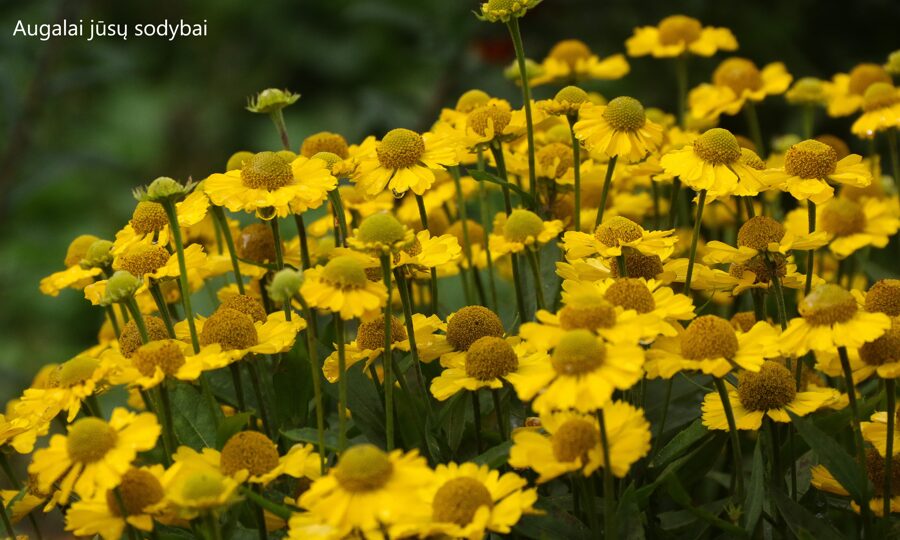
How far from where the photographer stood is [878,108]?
1287 mm

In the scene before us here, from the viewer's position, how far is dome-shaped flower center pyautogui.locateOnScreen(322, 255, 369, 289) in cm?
79

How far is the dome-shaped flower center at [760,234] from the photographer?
0.91 m

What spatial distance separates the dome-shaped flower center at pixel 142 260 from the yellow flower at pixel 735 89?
0.68 meters

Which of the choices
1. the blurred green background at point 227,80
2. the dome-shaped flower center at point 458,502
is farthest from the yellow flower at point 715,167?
the blurred green background at point 227,80

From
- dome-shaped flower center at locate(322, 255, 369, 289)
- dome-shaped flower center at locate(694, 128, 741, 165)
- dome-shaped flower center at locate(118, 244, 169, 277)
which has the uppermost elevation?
dome-shaped flower center at locate(694, 128, 741, 165)

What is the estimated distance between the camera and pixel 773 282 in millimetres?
912

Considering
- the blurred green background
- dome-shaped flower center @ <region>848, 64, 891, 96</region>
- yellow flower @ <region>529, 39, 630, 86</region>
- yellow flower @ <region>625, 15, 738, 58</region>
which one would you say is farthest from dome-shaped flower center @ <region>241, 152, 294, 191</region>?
the blurred green background

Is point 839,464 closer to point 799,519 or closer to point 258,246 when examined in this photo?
point 799,519

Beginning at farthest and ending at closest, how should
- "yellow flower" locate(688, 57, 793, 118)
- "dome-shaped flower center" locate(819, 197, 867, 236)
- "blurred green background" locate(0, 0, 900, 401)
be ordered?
"blurred green background" locate(0, 0, 900, 401) → "yellow flower" locate(688, 57, 793, 118) → "dome-shaped flower center" locate(819, 197, 867, 236)

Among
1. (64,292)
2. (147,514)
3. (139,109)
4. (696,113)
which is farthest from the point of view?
(139,109)

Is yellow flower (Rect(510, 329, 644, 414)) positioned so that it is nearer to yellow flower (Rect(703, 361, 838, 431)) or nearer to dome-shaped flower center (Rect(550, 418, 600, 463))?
dome-shaped flower center (Rect(550, 418, 600, 463))

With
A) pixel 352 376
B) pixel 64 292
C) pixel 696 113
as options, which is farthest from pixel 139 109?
pixel 352 376

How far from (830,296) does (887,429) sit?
0.12 m

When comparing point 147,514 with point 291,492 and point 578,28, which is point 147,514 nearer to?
point 291,492
